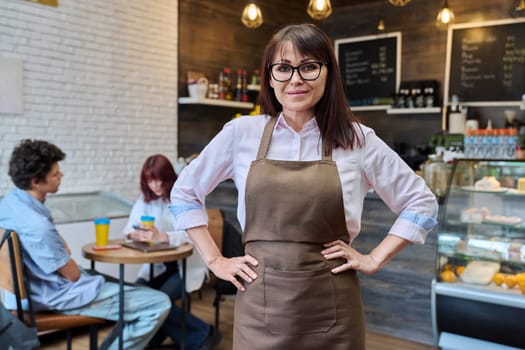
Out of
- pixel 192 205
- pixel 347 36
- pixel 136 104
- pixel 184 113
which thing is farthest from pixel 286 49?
pixel 347 36

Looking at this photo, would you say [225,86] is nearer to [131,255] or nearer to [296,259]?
[131,255]

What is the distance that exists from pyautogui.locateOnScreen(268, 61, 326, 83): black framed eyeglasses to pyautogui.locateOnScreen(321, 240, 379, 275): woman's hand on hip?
0.47 m

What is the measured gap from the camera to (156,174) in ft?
12.0

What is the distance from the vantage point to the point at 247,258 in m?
1.51

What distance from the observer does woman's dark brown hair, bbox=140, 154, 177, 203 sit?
3.64 m

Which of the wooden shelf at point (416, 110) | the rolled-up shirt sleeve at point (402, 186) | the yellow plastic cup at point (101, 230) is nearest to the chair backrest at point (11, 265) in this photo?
the yellow plastic cup at point (101, 230)

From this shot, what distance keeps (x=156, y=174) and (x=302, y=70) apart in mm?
2348

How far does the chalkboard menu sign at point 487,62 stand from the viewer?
5.57 metres

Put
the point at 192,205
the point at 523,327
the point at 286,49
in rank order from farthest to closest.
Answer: the point at 523,327
the point at 192,205
the point at 286,49

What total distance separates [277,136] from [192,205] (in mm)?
325

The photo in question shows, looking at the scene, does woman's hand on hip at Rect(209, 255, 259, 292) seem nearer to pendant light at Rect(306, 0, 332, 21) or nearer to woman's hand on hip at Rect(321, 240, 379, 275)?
woman's hand on hip at Rect(321, 240, 379, 275)

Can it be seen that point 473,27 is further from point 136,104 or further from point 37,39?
point 37,39

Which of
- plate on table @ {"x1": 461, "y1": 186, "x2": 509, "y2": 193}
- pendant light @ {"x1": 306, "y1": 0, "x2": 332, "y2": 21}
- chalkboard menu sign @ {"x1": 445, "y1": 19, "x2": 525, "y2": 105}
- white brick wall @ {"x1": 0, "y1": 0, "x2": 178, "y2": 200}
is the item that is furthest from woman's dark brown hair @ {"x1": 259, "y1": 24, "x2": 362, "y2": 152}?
chalkboard menu sign @ {"x1": 445, "y1": 19, "x2": 525, "y2": 105}

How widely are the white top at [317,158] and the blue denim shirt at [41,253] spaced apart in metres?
1.48
